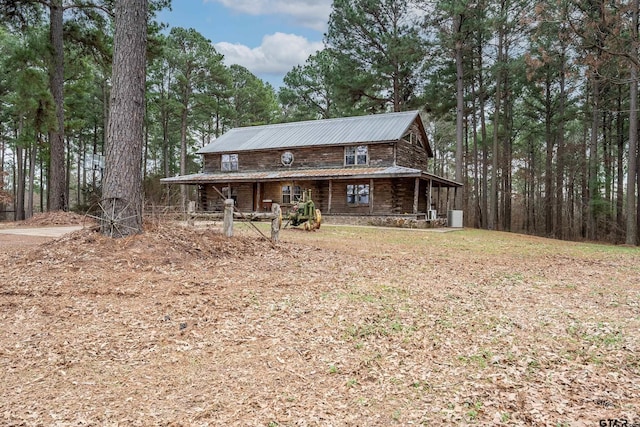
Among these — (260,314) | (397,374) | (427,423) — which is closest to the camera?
(427,423)

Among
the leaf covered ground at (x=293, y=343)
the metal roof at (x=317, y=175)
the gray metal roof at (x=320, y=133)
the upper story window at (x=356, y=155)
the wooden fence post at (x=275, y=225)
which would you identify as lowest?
the leaf covered ground at (x=293, y=343)

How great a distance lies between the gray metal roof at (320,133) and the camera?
22.0 m

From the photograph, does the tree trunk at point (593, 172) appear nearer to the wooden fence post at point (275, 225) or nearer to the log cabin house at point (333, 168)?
the log cabin house at point (333, 168)

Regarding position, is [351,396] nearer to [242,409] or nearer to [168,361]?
[242,409]

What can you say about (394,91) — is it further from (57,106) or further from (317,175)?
(57,106)

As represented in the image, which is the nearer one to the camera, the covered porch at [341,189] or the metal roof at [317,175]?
the metal roof at [317,175]

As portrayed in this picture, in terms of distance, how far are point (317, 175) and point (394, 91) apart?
10.3m

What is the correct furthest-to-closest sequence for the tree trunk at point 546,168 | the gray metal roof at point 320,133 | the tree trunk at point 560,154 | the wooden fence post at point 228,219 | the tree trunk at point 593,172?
the tree trunk at point 546,168 → the tree trunk at point 560,154 → the gray metal roof at point 320,133 → the tree trunk at point 593,172 → the wooden fence post at point 228,219

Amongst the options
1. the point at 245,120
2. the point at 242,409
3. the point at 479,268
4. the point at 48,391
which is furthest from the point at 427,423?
the point at 245,120

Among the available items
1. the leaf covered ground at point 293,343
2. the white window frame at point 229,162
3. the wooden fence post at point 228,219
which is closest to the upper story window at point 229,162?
the white window frame at point 229,162

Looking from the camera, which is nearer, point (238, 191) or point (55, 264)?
point (55, 264)

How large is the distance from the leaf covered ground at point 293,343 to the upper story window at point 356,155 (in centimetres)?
1602

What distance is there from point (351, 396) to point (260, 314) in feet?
5.71

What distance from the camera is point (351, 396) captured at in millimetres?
2795
